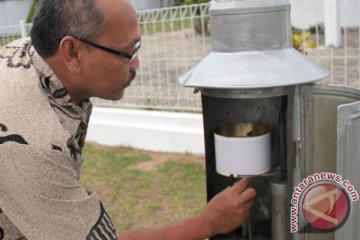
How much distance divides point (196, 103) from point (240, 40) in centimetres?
333

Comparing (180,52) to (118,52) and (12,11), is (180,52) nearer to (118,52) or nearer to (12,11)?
(118,52)

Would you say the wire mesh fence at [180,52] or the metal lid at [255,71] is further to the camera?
the wire mesh fence at [180,52]

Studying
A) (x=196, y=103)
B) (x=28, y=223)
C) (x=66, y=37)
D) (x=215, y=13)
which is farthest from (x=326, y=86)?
(x=196, y=103)

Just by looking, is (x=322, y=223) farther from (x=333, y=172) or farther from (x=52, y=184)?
(x=52, y=184)

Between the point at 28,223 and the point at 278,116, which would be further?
the point at 278,116

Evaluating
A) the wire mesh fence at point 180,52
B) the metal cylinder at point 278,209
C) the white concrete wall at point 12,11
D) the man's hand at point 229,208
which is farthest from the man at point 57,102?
the white concrete wall at point 12,11

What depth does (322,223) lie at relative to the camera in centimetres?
179

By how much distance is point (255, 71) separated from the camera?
5.25 ft

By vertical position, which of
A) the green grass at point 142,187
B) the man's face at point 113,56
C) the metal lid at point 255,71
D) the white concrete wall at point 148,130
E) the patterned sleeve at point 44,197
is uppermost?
the man's face at point 113,56

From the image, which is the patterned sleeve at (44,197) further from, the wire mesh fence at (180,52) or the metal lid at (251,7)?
the wire mesh fence at (180,52)

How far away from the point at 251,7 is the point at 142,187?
9.23ft

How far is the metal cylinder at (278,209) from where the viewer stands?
1.81 metres

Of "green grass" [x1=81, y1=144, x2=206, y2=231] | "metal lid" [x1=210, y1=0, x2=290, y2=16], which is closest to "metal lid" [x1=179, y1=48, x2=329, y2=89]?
"metal lid" [x1=210, y1=0, x2=290, y2=16]

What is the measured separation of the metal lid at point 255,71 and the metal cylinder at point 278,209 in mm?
437
